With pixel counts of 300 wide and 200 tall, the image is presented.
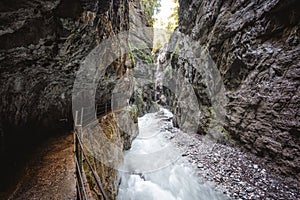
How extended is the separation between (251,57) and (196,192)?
6.07 metres

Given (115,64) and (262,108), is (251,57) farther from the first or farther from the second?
(115,64)

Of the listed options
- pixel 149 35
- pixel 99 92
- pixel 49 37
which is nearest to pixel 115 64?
pixel 99 92

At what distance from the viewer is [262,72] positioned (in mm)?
6012

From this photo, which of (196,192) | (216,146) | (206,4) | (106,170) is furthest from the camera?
(206,4)

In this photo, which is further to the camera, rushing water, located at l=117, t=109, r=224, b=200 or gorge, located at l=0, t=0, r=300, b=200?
rushing water, located at l=117, t=109, r=224, b=200

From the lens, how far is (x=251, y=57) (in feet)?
21.5

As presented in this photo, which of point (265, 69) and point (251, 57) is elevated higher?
point (251, 57)

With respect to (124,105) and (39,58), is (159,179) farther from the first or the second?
(39,58)

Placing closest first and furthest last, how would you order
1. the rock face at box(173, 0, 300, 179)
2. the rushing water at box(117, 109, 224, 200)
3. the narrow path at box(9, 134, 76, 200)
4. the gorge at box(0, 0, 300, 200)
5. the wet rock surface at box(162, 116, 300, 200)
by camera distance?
the narrow path at box(9, 134, 76, 200) → the gorge at box(0, 0, 300, 200) → the wet rock surface at box(162, 116, 300, 200) → the rock face at box(173, 0, 300, 179) → the rushing water at box(117, 109, 224, 200)

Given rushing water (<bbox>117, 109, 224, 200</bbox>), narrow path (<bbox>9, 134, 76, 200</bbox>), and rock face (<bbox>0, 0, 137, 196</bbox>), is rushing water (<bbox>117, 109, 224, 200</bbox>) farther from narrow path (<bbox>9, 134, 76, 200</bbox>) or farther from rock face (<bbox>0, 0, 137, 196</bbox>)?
rock face (<bbox>0, 0, 137, 196</bbox>)

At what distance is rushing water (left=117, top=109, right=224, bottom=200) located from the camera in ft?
18.6

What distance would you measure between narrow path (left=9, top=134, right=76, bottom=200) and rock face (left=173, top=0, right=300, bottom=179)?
630 centimetres

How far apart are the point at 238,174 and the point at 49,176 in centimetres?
616

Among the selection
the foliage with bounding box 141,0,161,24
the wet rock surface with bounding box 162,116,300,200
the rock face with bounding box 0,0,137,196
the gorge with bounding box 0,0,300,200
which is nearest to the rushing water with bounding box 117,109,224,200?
the gorge with bounding box 0,0,300,200
